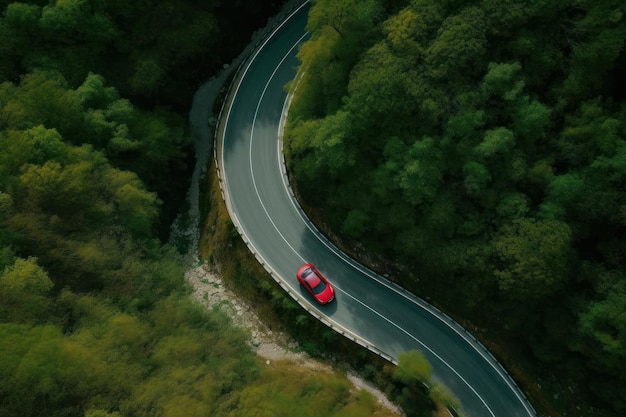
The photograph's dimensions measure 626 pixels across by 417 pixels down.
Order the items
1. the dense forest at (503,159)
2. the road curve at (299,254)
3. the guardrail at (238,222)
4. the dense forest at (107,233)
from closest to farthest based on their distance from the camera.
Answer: the dense forest at (107,233) → the dense forest at (503,159) → the road curve at (299,254) → the guardrail at (238,222)

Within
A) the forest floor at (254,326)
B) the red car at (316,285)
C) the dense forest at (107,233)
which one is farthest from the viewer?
the red car at (316,285)

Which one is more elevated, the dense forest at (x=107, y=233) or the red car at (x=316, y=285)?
the dense forest at (x=107, y=233)

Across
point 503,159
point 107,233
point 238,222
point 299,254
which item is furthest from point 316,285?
point 503,159

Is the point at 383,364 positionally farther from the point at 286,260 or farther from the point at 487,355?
the point at 286,260

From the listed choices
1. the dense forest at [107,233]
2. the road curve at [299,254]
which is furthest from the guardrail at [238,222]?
the dense forest at [107,233]

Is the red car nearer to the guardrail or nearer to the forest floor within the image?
the guardrail

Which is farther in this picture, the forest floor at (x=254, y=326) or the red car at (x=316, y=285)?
the red car at (x=316, y=285)

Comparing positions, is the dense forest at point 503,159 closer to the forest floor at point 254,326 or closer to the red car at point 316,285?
the red car at point 316,285
